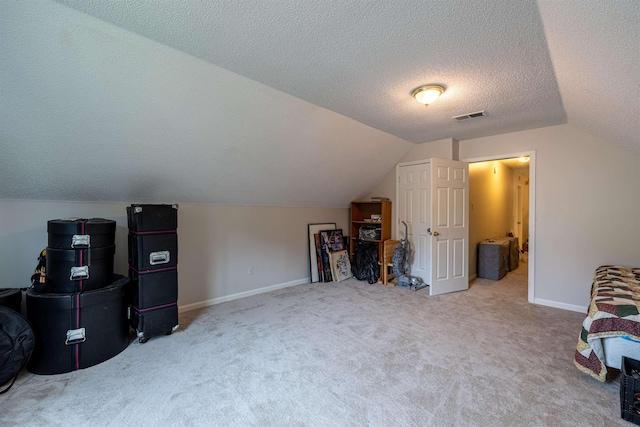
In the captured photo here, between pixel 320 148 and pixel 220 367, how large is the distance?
265cm

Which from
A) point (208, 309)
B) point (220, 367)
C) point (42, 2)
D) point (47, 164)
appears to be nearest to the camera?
point (42, 2)

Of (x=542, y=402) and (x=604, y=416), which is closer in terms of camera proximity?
(x=604, y=416)

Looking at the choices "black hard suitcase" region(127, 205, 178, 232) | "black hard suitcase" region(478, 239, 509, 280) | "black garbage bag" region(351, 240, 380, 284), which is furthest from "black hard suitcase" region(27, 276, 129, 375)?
"black hard suitcase" region(478, 239, 509, 280)

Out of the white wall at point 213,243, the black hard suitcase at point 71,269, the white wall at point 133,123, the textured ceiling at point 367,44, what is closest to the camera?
the textured ceiling at point 367,44

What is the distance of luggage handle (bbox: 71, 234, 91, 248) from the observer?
2252mm

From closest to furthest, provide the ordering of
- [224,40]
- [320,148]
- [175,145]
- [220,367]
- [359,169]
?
1. [224,40]
2. [220,367]
3. [175,145]
4. [320,148]
5. [359,169]

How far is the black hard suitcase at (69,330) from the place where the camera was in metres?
2.10

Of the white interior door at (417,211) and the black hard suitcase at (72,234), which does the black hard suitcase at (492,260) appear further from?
the black hard suitcase at (72,234)

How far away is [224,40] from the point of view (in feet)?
6.37

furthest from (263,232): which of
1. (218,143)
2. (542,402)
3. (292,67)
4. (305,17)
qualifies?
(542,402)

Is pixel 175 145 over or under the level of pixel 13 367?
over

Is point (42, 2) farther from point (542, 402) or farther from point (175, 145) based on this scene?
point (542, 402)

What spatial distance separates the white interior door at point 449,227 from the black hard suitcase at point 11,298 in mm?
4358

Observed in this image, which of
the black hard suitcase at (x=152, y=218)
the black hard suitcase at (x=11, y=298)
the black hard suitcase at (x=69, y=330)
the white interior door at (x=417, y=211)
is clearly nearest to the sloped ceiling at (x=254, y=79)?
the black hard suitcase at (x=152, y=218)
